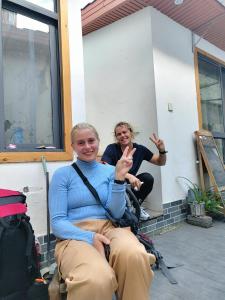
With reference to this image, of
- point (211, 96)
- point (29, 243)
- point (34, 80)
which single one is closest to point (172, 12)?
point (211, 96)

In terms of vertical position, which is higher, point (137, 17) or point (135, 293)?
point (137, 17)

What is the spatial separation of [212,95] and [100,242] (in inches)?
157

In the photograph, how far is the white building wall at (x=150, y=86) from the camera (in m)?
3.41

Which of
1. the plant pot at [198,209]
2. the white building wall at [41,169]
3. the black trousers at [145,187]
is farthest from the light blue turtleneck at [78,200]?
the plant pot at [198,209]

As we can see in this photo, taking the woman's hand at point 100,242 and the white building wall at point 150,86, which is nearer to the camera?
the woman's hand at point 100,242

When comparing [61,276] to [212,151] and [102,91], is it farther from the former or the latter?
[212,151]

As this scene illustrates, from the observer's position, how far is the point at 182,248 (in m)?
2.63

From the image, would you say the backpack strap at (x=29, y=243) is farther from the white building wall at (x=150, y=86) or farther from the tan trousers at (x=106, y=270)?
the white building wall at (x=150, y=86)

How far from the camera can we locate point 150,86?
340 centimetres

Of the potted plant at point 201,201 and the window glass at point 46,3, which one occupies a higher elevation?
the window glass at point 46,3

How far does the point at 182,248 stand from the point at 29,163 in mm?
1613

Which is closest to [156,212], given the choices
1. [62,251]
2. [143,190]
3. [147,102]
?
[143,190]

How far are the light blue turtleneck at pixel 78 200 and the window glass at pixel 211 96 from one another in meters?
3.17

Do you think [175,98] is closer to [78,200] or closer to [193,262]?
[193,262]
